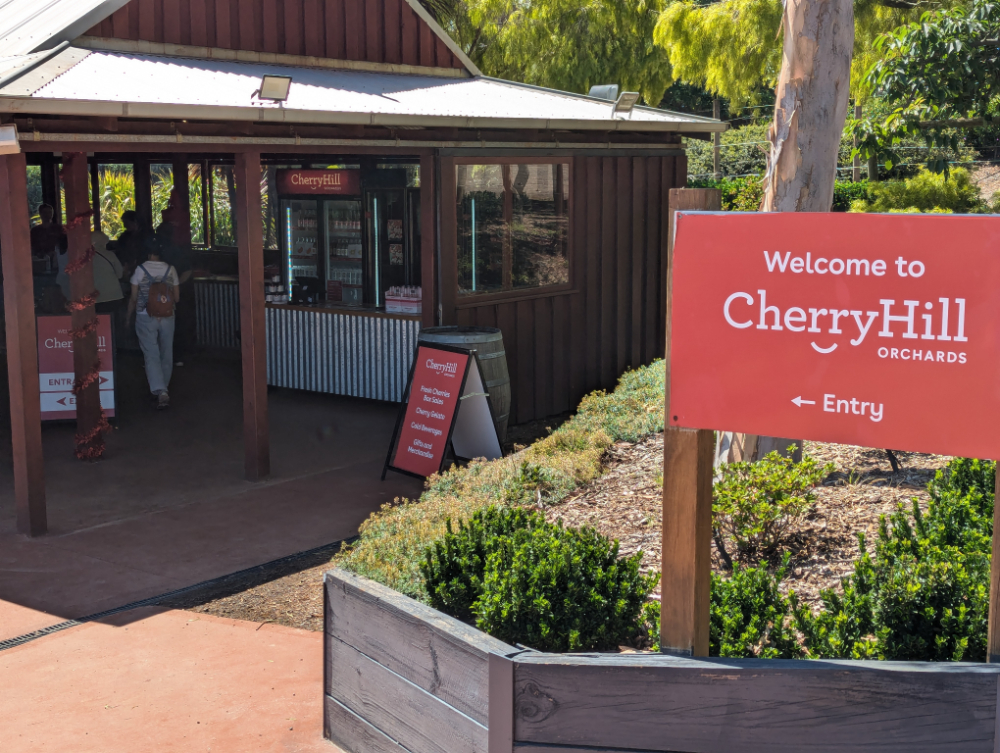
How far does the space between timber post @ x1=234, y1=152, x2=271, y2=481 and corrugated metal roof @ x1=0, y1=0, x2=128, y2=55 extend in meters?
2.03

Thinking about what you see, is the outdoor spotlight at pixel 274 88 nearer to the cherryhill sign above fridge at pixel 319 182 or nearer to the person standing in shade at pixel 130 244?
the cherryhill sign above fridge at pixel 319 182

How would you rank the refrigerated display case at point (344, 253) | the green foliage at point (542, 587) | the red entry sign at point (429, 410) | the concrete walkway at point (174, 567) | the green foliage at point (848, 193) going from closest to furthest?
the green foliage at point (542, 587), the concrete walkway at point (174, 567), the red entry sign at point (429, 410), the refrigerated display case at point (344, 253), the green foliage at point (848, 193)

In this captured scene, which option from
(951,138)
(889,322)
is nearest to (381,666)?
(889,322)

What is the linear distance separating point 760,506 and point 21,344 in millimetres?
4947

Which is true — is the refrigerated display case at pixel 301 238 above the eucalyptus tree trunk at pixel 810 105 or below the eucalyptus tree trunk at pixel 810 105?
below

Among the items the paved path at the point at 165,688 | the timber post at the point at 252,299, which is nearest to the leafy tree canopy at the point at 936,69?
the timber post at the point at 252,299

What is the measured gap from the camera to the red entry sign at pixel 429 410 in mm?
8539

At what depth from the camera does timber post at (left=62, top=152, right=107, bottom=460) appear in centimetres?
912

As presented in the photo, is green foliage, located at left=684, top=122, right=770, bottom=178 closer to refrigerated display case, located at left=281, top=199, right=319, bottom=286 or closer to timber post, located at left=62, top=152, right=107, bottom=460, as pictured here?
refrigerated display case, located at left=281, top=199, right=319, bottom=286

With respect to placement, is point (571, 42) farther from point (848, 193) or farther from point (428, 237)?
point (428, 237)

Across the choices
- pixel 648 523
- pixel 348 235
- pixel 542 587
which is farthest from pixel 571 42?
pixel 542 587

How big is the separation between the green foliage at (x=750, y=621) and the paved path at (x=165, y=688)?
1687 millimetres

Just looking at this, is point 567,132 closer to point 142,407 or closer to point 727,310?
point 142,407

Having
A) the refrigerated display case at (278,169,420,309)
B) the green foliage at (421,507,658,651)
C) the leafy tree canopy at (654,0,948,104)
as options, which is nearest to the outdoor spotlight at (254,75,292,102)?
the refrigerated display case at (278,169,420,309)
